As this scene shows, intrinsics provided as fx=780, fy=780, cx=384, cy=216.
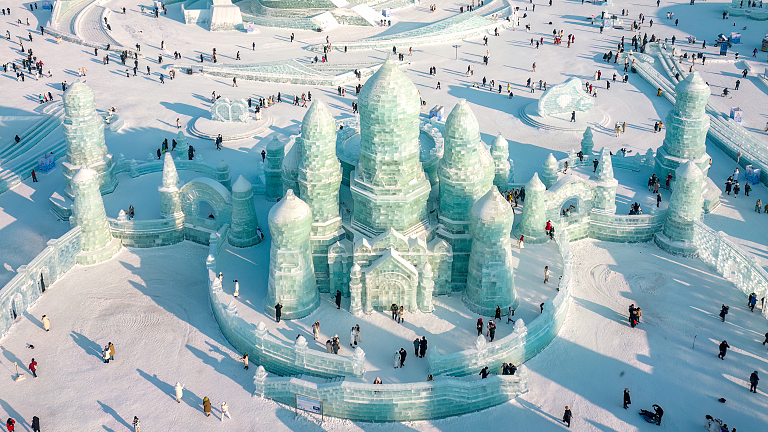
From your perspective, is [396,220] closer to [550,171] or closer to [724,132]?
[550,171]

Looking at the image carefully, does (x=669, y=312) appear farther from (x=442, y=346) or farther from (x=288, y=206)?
(x=288, y=206)

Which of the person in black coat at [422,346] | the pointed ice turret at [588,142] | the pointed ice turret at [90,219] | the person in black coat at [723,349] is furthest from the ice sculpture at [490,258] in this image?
the pointed ice turret at [90,219]

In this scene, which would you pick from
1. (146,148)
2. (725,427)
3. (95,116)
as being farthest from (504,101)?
(725,427)

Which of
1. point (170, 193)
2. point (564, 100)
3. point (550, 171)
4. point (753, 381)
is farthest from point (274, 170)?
point (753, 381)

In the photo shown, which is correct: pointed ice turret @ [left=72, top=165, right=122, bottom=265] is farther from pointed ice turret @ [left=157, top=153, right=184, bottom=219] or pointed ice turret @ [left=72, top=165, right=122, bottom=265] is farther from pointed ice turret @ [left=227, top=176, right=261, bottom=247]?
pointed ice turret @ [left=227, top=176, right=261, bottom=247]

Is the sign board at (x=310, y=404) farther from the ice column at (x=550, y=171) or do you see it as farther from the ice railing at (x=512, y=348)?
the ice column at (x=550, y=171)

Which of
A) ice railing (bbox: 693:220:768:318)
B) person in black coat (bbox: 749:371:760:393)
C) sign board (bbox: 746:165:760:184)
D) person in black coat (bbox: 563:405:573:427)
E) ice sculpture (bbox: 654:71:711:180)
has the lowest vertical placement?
person in black coat (bbox: 563:405:573:427)

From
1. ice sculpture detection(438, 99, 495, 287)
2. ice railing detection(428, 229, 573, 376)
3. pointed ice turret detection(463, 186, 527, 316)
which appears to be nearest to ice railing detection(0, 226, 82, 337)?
ice sculpture detection(438, 99, 495, 287)
